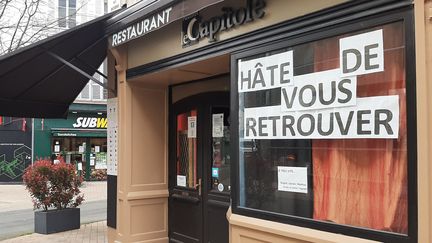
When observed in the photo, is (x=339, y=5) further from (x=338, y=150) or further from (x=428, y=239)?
(x=428, y=239)

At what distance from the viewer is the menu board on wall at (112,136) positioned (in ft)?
23.8

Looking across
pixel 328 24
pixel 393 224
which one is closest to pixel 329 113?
pixel 328 24

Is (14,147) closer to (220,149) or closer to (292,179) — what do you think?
(220,149)

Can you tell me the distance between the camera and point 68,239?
27.7 feet

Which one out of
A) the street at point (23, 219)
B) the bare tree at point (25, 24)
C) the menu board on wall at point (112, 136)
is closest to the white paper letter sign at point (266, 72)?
the menu board on wall at point (112, 136)

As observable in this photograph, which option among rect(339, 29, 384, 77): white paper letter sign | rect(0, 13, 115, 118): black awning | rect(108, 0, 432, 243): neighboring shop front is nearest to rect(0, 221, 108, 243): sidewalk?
rect(0, 13, 115, 118): black awning

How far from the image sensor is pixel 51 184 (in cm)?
927

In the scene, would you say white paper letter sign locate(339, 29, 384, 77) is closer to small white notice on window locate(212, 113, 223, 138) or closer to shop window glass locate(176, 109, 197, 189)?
small white notice on window locate(212, 113, 223, 138)

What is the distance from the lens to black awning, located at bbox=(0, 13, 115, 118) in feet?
20.4

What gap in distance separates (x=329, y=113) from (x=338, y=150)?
31 cm

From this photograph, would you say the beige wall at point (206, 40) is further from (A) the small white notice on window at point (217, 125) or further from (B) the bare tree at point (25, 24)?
(B) the bare tree at point (25, 24)

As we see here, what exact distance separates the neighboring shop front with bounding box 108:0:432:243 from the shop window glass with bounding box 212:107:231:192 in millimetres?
16

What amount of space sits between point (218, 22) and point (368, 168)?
2.30 meters

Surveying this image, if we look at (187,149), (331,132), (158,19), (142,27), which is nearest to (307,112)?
(331,132)
